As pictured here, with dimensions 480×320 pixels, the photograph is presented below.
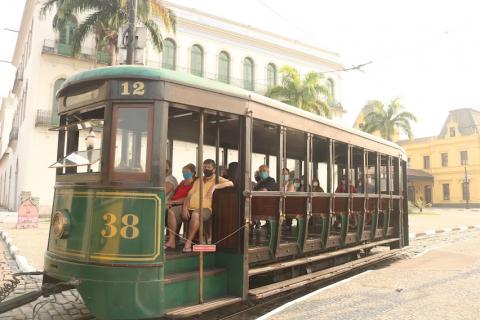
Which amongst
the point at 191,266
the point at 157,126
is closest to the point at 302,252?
the point at 191,266

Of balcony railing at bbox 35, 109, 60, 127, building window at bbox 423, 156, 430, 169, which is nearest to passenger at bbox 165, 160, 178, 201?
balcony railing at bbox 35, 109, 60, 127

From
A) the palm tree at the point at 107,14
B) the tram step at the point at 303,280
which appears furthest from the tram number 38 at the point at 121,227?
the palm tree at the point at 107,14

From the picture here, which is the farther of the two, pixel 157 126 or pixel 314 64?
pixel 314 64

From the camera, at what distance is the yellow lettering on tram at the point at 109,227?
4691 millimetres

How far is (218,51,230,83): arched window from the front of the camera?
30344 mm

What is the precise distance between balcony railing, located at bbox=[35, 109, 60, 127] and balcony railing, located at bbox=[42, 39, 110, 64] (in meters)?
3.22

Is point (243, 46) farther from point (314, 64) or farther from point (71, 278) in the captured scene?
point (71, 278)

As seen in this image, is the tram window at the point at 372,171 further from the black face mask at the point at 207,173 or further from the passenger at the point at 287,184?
the black face mask at the point at 207,173

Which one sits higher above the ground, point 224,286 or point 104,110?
point 104,110

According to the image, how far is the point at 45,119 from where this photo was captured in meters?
23.4

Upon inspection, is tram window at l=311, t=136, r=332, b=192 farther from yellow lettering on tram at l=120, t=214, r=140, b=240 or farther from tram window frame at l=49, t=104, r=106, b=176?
yellow lettering on tram at l=120, t=214, r=140, b=240

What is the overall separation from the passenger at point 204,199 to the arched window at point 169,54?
23027 millimetres

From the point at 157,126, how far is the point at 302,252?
347 centimetres

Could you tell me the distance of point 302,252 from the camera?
7.12 m
